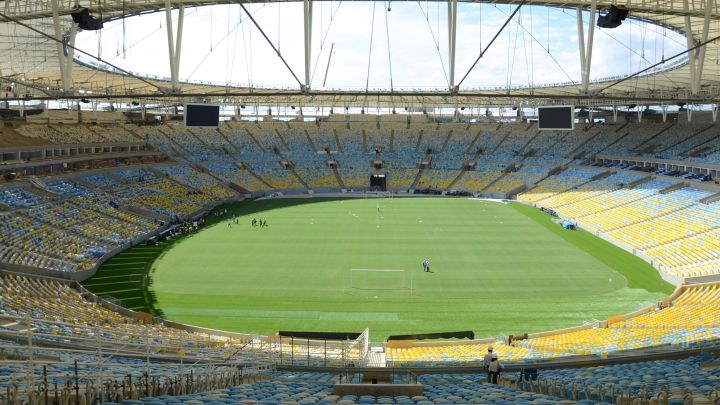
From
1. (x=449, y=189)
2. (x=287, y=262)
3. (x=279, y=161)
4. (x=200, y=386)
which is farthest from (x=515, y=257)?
(x=279, y=161)

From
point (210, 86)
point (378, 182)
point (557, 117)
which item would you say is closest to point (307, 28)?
point (557, 117)

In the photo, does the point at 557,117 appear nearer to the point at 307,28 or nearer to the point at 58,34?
the point at 307,28

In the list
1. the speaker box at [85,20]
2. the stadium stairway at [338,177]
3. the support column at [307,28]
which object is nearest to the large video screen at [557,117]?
the support column at [307,28]

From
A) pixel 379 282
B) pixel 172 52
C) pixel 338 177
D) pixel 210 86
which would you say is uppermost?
pixel 210 86

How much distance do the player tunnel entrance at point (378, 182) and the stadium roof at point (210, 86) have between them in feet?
48.5

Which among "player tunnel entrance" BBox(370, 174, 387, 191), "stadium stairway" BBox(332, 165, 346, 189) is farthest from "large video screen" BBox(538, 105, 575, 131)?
"stadium stairway" BBox(332, 165, 346, 189)

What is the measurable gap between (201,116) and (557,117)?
17242 millimetres

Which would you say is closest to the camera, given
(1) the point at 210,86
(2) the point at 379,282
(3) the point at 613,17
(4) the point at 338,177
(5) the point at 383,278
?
(3) the point at 613,17

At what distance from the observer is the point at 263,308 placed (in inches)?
910

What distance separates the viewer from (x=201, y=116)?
29594mm

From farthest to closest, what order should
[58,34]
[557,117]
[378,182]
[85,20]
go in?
1. [378,182]
2. [557,117]
3. [58,34]
4. [85,20]

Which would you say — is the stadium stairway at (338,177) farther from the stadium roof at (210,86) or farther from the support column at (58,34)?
the support column at (58,34)

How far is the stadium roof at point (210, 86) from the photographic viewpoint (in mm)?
16922

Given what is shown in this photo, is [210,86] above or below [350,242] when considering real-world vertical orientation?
above
